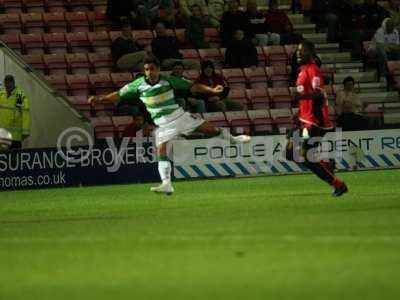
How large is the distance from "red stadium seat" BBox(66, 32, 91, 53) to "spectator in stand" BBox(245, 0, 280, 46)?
3.78 m

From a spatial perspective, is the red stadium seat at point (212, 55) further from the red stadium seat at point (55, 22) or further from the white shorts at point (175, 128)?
the white shorts at point (175, 128)

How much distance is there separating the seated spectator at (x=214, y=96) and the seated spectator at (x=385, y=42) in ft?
13.3

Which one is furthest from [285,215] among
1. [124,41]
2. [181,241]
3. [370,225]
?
[124,41]

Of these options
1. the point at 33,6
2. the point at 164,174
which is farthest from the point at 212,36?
the point at 164,174

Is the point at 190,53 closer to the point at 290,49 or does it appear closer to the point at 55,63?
the point at 290,49

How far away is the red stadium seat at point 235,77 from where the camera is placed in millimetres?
26891

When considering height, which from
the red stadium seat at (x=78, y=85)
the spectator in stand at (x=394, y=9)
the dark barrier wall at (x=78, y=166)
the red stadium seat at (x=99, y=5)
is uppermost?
the red stadium seat at (x=99, y=5)

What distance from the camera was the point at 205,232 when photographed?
12.6m

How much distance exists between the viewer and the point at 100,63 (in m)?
26.1

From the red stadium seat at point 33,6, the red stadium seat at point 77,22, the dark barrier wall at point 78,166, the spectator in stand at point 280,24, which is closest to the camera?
the dark barrier wall at point 78,166

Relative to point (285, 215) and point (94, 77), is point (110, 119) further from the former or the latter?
point (285, 215)

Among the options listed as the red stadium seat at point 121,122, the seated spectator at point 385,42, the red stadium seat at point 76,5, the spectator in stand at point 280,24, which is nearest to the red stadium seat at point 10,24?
the red stadium seat at point 76,5

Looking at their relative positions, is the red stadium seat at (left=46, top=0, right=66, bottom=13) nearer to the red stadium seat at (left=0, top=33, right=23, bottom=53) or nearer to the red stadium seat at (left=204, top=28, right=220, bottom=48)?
the red stadium seat at (left=0, top=33, right=23, bottom=53)

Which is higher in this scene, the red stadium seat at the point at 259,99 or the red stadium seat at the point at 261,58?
the red stadium seat at the point at 261,58
